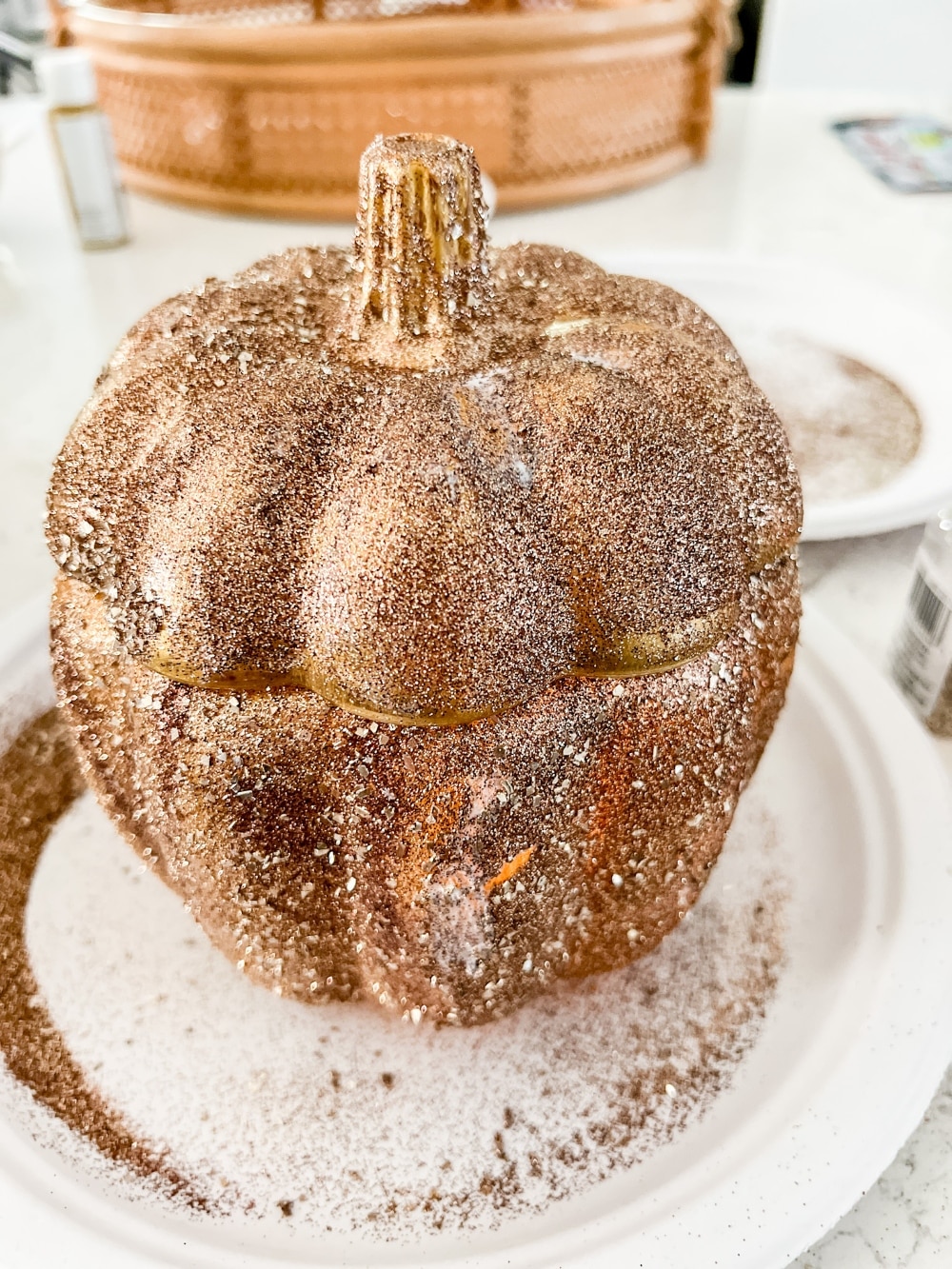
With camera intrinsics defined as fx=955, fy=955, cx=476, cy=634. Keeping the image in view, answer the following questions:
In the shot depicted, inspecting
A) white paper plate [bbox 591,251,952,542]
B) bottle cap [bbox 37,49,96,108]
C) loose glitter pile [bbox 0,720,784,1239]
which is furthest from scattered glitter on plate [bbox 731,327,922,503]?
bottle cap [bbox 37,49,96,108]

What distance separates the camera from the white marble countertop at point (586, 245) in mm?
1132

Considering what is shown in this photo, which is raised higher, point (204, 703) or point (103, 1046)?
point (204, 703)

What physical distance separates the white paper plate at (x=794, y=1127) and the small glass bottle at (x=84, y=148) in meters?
1.71

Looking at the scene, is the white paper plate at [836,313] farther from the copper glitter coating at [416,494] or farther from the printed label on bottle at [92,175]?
the printed label on bottle at [92,175]

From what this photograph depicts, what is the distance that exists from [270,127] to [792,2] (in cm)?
269

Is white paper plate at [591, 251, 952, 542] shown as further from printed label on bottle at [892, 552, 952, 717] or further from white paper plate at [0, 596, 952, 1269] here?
white paper plate at [0, 596, 952, 1269]

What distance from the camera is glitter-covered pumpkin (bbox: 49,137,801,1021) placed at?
0.54 meters

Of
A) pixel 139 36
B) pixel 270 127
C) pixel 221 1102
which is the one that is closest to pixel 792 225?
pixel 270 127

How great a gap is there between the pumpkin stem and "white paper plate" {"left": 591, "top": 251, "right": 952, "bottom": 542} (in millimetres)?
799

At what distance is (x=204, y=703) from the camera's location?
572mm

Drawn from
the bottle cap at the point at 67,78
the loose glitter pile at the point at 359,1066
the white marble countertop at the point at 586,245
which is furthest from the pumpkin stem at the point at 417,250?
the bottle cap at the point at 67,78

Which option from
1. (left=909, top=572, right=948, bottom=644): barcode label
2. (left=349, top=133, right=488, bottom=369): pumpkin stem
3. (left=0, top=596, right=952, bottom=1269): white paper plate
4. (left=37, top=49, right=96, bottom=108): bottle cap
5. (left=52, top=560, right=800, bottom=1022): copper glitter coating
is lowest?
(left=0, top=596, right=952, bottom=1269): white paper plate

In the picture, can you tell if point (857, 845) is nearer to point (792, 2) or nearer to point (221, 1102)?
point (221, 1102)

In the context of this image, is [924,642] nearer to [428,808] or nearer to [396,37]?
[428,808]
